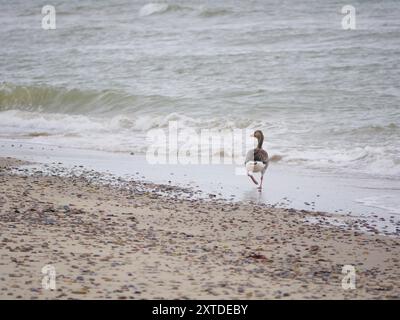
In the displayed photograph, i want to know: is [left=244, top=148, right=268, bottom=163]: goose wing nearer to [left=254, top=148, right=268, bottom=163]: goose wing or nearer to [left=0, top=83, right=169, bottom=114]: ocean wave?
[left=254, top=148, right=268, bottom=163]: goose wing

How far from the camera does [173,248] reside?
830cm

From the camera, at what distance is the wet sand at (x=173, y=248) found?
6.77 meters

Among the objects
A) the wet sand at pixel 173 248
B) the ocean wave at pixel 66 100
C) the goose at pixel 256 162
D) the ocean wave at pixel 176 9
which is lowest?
the wet sand at pixel 173 248

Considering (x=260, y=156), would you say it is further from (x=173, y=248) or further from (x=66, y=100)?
(x=66, y=100)

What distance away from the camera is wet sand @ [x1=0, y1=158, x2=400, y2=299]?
6.77 metres

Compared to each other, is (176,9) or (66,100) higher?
(176,9)

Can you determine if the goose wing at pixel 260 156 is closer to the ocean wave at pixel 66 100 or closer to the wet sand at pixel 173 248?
the wet sand at pixel 173 248

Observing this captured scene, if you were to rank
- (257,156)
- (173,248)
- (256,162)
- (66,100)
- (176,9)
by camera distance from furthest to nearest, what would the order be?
(176,9) < (66,100) < (257,156) < (256,162) < (173,248)

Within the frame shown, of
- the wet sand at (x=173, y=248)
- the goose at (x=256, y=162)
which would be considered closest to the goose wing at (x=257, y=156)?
the goose at (x=256, y=162)

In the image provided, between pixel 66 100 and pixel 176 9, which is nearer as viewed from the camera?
pixel 66 100

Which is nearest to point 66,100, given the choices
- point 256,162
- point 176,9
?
point 256,162

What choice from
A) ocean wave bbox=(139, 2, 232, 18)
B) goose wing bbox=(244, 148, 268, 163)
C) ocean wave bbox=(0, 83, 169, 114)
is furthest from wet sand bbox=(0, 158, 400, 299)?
ocean wave bbox=(139, 2, 232, 18)

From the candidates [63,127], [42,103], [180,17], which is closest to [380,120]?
[63,127]

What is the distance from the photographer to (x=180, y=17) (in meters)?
39.7
